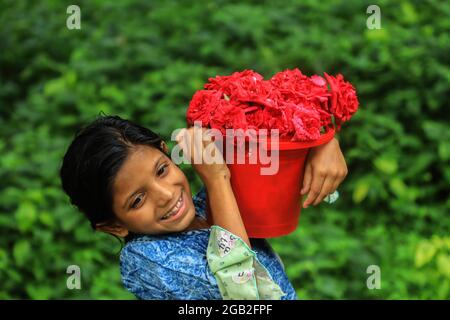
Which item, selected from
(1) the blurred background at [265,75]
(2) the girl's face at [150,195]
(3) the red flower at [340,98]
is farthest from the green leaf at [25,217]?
(3) the red flower at [340,98]

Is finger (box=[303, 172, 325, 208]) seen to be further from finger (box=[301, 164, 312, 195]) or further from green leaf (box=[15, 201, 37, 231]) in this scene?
green leaf (box=[15, 201, 37, 231])

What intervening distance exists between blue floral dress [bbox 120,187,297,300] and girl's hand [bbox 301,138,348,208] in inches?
10.1

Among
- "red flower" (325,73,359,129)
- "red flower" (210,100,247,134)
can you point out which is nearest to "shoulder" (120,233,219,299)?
"red flower" (210,100,247,134)

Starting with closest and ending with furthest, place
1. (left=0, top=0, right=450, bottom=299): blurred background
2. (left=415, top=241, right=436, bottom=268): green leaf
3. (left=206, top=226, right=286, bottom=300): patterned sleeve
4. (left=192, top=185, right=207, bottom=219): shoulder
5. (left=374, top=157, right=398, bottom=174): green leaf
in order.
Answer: (left=206, top=226, right=286, bottom=300): patterned sleeve, (left=192, top=185, right=207, bottom=219): shoulder, (left=415, top=241, right=436, bottom=268): green leaf, (left=0, top=0, right=450, bottom=299): blurred background, (left=374, top=157, right=398, bottom=174): green leaf

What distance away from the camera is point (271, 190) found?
6.81 ft

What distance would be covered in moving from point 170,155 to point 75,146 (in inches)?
10.6

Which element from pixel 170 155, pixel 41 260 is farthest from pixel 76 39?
pixel 170 155

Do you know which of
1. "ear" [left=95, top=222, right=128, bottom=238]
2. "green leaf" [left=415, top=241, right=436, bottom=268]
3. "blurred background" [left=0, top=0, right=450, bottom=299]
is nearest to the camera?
"ear" [left=95, top=222, right=128, bottom=238]

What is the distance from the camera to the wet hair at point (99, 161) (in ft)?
6.42

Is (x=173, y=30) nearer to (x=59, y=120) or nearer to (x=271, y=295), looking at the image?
(x=59, y=120)

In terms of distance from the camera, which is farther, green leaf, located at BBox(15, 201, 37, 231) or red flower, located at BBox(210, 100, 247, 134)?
green leaf, located at BBox(15, 201, 37, 231)

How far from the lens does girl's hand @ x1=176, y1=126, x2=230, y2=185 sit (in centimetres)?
194

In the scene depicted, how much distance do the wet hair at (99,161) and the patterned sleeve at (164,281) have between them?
14cm

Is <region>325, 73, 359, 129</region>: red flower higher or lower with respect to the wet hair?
higher
